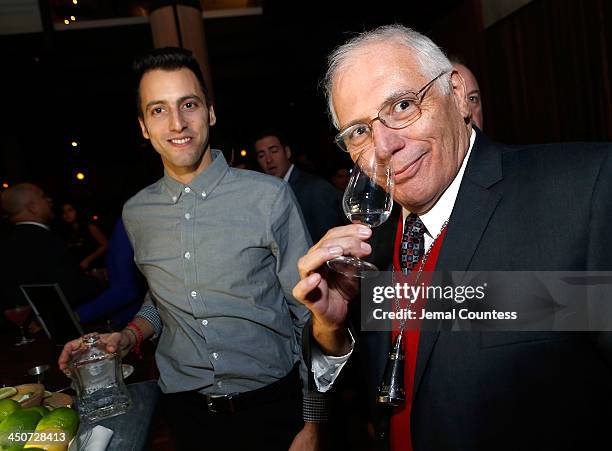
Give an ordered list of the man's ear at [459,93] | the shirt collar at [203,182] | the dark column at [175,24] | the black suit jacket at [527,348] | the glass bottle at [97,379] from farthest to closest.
→ the dark column at [175,24] < the shirt collar at [203,182] < the glass bottle at [97,379] < the man's ear at [459,93] < the black suit jacket at [527,348]

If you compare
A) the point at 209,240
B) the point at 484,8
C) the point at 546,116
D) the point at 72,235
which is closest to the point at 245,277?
the point at 209,240

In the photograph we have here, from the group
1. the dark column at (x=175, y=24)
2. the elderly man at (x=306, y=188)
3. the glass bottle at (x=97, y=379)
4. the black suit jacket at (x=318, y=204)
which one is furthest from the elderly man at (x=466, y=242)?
the dark column at (x=175, y=24)

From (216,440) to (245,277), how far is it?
0.59 meters

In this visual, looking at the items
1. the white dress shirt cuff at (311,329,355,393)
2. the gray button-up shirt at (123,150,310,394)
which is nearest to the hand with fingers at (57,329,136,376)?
the gray button-up shirt at (123,150,310,394)

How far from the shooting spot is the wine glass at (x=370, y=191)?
47.1 inches

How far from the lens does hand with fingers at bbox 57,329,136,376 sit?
1.58 m

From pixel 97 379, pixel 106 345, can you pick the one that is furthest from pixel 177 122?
pixel 97 379

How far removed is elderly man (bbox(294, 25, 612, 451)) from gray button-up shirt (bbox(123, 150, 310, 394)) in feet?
1.32

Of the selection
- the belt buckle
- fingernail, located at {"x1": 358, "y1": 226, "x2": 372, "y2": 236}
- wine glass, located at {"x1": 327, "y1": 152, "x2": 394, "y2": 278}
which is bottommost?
the belt buckle

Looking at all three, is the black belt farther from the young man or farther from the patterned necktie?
the patterned necktie

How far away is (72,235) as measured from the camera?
9.11 metres

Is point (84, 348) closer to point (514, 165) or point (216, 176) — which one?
point (216, 176)

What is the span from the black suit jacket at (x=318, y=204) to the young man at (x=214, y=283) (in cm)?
221

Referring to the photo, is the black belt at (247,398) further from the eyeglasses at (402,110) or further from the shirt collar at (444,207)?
the eyeglasses at (402,110)
